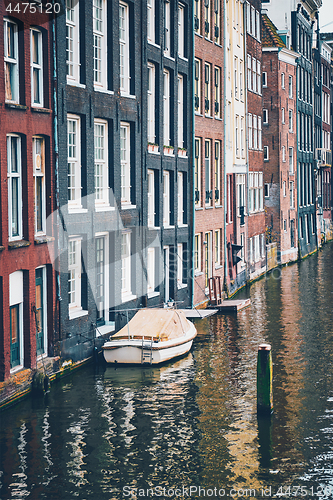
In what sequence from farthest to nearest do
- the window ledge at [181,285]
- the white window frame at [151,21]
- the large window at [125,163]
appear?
the window ledge at [181,285] < the white window frame at [151,21] < the large window at [125,163]

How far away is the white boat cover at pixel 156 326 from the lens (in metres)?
Answer: 26.4

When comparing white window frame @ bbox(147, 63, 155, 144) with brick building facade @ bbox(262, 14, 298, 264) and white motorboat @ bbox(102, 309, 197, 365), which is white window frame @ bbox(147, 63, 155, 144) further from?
brick building facade @ bbox(262, 14, 298, 264)

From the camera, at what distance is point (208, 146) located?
141ft

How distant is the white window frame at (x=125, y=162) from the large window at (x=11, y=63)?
847cm

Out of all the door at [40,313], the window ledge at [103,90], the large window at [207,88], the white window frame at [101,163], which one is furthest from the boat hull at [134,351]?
the large window at [207,88]

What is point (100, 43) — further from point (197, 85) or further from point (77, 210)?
point (197, 85)

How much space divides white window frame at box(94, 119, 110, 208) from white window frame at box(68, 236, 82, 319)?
7.34 ft

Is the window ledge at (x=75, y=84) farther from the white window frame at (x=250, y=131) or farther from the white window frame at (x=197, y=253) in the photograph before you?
the white window frame at (x=250, y=131)

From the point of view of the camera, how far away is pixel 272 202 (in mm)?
64438

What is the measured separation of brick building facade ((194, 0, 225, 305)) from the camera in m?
40.6

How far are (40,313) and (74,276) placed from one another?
2994mm

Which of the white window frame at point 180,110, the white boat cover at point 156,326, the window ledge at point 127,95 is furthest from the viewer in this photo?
the white window frame at point 180,110

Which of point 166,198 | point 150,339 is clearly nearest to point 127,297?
point 150,339

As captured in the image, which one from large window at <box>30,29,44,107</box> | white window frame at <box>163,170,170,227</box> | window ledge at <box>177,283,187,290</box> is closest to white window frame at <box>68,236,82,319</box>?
large window at <box>30,29,44,107</box>
